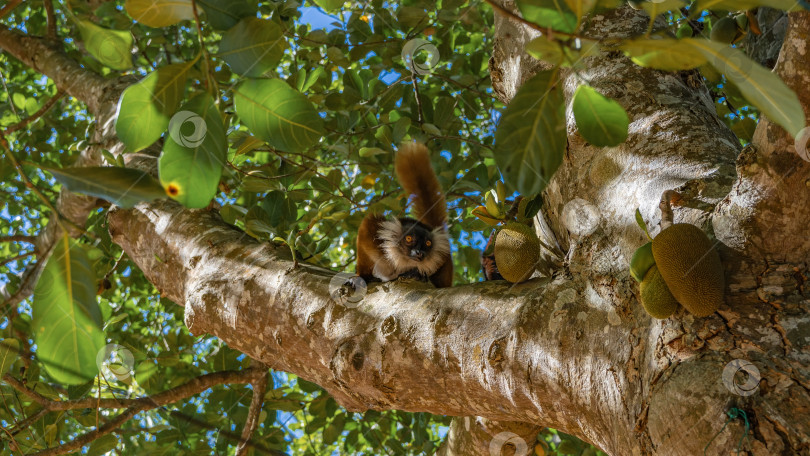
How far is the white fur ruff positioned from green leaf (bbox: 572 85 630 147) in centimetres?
294

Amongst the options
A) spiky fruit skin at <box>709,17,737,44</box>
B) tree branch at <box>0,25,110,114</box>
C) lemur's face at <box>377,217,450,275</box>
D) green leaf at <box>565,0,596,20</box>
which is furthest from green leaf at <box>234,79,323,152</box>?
tree branch at <box>0,25,110,114</box>

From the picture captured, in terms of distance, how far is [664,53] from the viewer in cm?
75

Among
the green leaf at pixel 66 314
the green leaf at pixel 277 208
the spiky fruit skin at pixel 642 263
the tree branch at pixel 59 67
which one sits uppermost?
the tree branch at pixel 59 67

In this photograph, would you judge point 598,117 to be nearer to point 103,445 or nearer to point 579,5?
point 579,5

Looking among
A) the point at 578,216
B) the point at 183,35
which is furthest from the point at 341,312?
the point at 183,35

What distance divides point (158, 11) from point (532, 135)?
2.16 ft

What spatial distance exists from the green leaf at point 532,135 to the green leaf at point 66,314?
2.09 feet

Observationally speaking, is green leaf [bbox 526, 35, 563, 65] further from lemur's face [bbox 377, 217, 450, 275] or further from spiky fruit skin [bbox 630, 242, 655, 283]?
lemur's face [bbox 377, 217, 450, 275]

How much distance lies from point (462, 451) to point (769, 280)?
157cm

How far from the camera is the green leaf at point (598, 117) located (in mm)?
986

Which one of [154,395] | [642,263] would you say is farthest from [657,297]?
[154,395]

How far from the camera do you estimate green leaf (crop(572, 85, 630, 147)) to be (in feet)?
3.24

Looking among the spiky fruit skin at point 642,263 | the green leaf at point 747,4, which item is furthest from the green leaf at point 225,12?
the spiky fruit skin at point 642,263

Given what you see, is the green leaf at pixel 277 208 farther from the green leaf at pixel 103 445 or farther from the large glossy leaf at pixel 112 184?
the large glossy leaf at pixel 112 184
